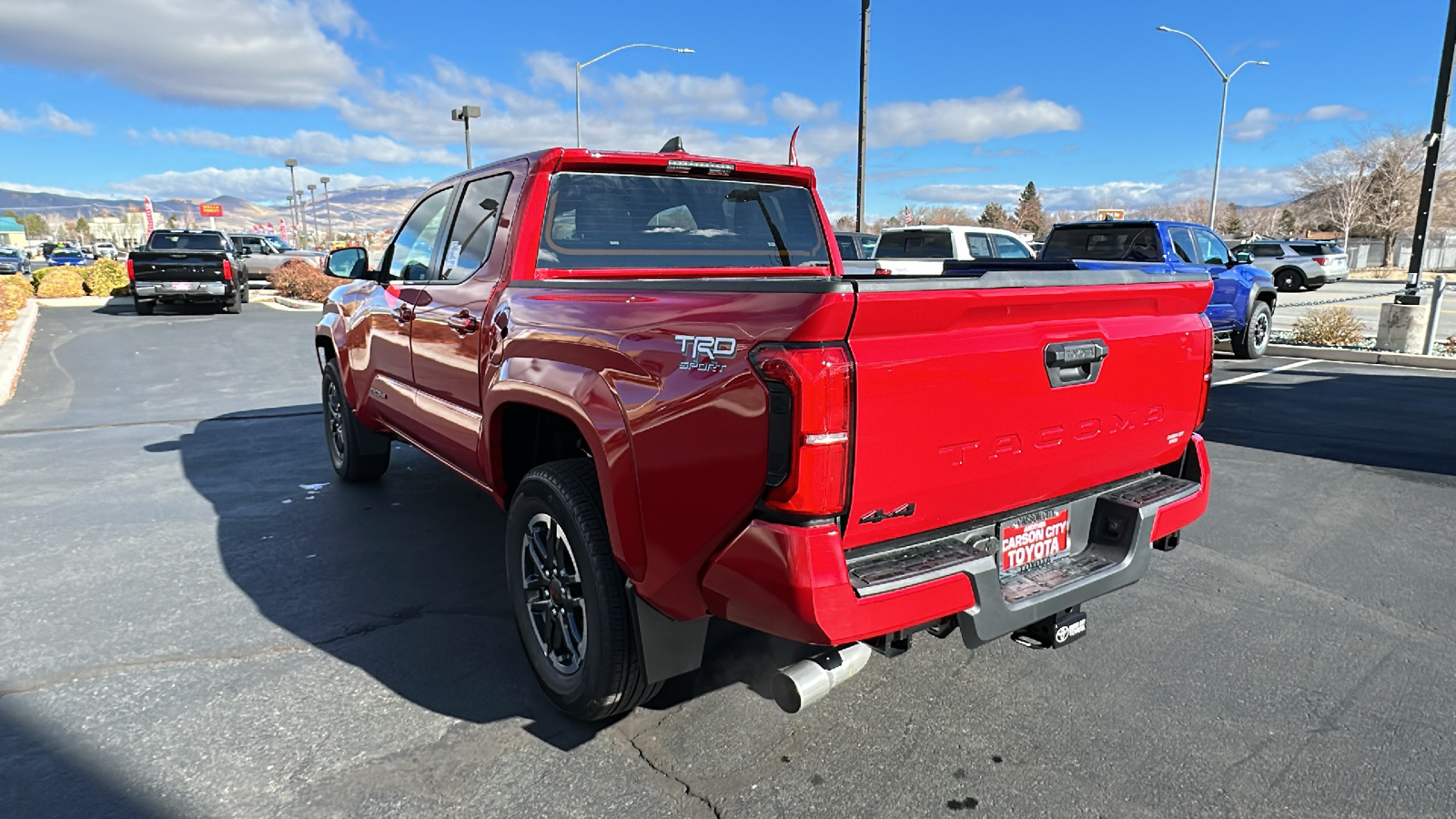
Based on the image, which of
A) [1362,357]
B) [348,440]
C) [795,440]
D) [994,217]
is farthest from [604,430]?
[994,217]

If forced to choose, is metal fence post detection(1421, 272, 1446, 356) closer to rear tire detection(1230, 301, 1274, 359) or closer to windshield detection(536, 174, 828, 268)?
rear tire detection(1230, 301, 1274, 359)

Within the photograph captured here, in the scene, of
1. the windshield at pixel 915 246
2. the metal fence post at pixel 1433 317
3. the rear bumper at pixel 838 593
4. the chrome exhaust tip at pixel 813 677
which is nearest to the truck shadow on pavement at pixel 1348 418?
the metal fence post at pixel 1433 317

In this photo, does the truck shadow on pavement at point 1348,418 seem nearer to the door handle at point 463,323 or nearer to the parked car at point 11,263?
the door handle at point 463,323

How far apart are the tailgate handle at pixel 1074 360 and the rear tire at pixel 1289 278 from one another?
29.7 m

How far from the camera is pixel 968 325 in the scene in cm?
226

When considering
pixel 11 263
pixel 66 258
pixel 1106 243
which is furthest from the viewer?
pixel 66 258

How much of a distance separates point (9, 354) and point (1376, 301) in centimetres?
3195

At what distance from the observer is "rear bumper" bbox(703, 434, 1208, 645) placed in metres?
2.06

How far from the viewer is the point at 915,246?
1484cm

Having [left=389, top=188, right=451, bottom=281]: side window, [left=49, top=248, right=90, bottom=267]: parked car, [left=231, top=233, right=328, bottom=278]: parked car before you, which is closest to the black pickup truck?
[left=231, top=233, right=328, bottom=278]: parked car

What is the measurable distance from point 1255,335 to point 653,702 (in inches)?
495

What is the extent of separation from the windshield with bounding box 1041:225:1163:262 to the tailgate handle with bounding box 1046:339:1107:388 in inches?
398

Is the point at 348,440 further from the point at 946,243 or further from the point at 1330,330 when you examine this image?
the point at 1330,330

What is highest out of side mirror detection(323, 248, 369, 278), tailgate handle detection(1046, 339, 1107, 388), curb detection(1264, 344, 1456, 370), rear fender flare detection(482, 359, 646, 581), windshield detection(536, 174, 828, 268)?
windshield detection(536, 174, 828, 268)
